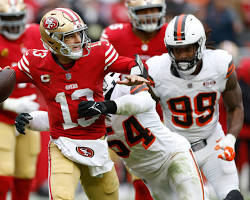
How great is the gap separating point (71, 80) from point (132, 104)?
1.57ft

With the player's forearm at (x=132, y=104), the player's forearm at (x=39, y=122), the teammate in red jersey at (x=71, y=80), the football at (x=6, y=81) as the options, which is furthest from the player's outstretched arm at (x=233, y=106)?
the football at (x=6, y=81)

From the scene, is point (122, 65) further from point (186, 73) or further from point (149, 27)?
point (149, 27)

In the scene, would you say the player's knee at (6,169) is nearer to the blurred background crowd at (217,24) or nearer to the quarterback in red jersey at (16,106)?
the quarterback in red jersey at (16,106)

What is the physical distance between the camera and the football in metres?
4.37

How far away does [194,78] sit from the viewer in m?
4.97

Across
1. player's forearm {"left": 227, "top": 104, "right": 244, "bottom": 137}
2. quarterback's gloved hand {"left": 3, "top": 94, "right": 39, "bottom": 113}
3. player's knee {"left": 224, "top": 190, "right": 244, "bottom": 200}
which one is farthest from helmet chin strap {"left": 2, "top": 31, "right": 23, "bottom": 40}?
player's knee {"left": 224, "top": 190, "right": 244, "bottom": 200}

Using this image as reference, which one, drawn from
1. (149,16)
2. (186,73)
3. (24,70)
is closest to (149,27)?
(149,16)

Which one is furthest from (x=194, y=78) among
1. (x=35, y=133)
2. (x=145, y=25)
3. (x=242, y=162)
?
(x=242, y=162)

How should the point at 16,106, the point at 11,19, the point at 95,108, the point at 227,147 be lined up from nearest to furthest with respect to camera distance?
the point at 95,108, the point at 227,147, the point at 16,106, the point at 11,19

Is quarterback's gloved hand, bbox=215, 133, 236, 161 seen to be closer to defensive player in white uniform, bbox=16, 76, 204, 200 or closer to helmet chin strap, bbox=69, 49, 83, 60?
defensive player in white uniform, bbox=16, 76, 204, 200

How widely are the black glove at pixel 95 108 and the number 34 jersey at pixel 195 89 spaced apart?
2.66 ft

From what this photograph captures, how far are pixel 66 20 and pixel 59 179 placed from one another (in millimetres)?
1062

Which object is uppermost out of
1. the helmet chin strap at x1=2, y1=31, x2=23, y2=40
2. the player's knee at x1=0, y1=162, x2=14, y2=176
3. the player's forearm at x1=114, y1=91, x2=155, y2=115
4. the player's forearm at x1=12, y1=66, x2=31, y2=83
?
the player's forearm at x1=12, y1=66, x2=31, y2=83

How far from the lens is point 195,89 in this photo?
4.98 meters
